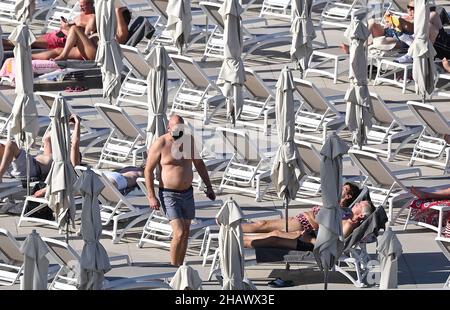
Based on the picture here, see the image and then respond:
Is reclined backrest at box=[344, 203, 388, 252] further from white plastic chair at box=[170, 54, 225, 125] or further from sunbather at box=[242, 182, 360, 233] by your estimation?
white plastic chair at box=[170, 54, 225, 125]

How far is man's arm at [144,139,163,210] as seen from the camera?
792 inches

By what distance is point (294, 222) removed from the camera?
20469 millimetres

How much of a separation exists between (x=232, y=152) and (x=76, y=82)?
3698 millimetres

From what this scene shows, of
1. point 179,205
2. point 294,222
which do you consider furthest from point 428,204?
point 179,205

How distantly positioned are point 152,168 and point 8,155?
215 cm

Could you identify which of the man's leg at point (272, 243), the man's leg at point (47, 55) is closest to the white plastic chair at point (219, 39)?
the man's leg at point (47, 55)

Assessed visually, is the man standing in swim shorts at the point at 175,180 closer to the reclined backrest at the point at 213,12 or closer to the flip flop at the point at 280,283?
the flip flop at the point at 280,283

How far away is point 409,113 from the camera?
79.0 feet

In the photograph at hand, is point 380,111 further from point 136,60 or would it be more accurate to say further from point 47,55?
point 47,55

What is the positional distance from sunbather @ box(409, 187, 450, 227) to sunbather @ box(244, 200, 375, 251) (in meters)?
0.90

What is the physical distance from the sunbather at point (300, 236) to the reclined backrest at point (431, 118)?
2.63 metres

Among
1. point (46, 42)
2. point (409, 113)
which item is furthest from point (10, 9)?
point (409, 113)

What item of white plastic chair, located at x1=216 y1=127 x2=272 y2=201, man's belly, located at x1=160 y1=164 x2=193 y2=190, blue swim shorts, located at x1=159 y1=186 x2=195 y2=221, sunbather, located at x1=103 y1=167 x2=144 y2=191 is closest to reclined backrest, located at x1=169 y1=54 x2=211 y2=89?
white plastic chair, located at x1=216 y1=127 x2=272 y2=201

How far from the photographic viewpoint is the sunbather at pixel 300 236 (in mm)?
19938
